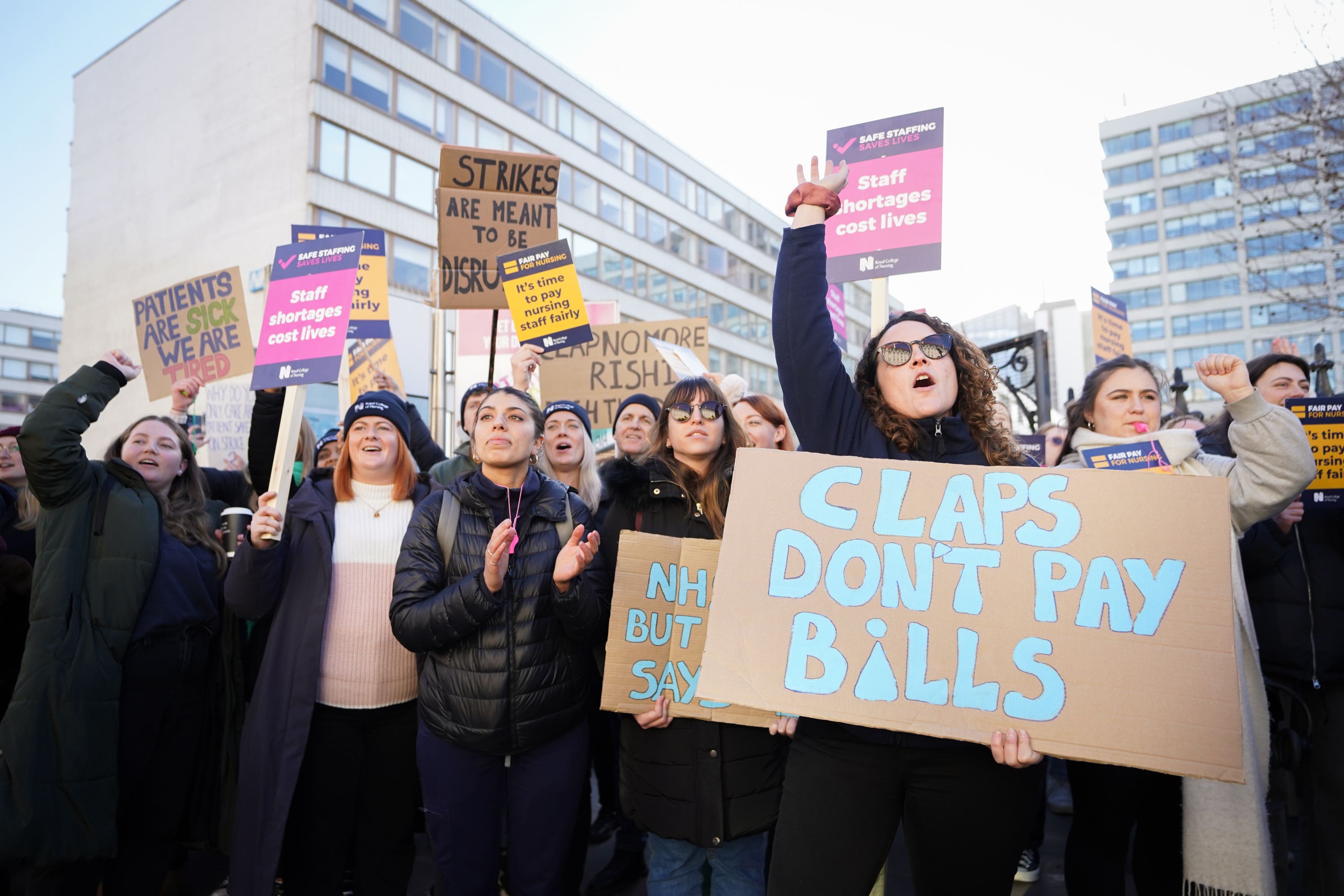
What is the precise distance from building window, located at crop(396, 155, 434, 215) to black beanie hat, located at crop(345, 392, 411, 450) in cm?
2185

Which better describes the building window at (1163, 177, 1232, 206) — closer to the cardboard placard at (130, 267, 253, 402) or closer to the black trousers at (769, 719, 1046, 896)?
the cardboard placard at (130, 267, 253, 402)

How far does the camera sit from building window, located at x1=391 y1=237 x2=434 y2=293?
22969 millimetres

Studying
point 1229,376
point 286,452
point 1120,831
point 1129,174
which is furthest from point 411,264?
point 1129,174

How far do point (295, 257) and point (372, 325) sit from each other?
2292mm

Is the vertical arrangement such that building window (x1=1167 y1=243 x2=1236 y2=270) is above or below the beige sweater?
above

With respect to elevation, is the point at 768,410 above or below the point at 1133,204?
below

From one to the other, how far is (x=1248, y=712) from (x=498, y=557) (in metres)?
2.55

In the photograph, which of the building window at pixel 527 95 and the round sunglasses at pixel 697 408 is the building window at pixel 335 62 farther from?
the round sunglasses at pixel 697 408

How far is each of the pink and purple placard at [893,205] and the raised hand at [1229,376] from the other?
1.10 m

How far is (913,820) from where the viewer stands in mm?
2006

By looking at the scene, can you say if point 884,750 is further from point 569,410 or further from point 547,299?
point 547,299

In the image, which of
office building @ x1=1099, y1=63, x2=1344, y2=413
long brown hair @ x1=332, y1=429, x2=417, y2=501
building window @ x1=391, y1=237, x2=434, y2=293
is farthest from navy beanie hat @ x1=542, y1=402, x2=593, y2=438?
A: office building @ x1=1099, y1=63, x2=1344, y2=413

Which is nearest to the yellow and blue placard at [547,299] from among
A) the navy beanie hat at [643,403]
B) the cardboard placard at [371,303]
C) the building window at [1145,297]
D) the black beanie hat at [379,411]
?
the navy beanie hat at [643,403]

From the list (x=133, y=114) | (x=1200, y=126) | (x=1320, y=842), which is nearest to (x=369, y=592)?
(x=1320, y=842)
